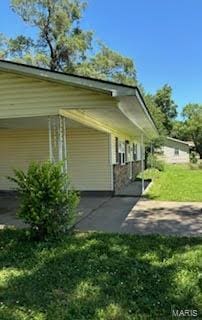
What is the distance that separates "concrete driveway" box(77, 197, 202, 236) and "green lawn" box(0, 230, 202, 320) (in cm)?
89

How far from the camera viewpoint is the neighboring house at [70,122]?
292 inches

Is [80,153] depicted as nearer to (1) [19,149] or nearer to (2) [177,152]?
(1) [19,149]

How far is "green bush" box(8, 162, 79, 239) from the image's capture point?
21.4 feet

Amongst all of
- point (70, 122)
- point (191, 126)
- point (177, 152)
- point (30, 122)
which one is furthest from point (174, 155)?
point (30, 122)

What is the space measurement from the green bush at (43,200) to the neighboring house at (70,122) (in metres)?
1.41

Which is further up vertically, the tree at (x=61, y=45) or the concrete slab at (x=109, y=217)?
the tree at (x=61, y=45)

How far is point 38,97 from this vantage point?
25.7ft

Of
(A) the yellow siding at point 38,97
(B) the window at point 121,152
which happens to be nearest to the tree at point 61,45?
(B) the window at point 121,152

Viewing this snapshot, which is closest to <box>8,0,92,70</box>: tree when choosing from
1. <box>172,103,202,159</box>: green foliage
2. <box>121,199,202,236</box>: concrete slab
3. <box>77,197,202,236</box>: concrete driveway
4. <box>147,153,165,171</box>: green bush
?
<box>147,153,165,171</box>: green bush

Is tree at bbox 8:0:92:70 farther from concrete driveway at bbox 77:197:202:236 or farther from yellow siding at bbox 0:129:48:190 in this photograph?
concrete driveway at bbox 77:197:202:236

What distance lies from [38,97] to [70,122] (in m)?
3.52

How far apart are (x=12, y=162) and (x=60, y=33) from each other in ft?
56.1

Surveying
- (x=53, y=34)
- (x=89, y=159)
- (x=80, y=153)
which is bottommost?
Answer: (x=89, y=159)

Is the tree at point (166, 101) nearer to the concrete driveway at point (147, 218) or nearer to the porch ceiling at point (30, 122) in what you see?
the porch ceiling at point (30, 122)
